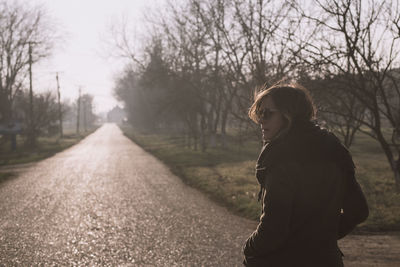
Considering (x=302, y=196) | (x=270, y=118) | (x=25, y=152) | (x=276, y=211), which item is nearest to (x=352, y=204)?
(x=302, y=196)

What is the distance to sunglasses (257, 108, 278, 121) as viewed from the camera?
1.88m

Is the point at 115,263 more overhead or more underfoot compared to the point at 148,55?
more underfoot

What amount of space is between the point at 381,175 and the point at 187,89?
13.4m

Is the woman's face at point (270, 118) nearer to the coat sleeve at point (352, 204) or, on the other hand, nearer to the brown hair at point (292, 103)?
the brown hair at point (292, 103)

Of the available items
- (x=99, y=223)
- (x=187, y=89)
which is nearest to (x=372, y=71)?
(x=99, y=223)

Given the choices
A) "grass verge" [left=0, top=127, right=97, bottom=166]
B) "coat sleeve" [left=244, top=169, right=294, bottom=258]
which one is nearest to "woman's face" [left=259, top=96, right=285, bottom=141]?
"coat sleeve" [left=244, top=169, right=294, bottom=258]

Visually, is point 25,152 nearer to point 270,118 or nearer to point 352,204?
point 270,118

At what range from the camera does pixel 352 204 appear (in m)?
1.93

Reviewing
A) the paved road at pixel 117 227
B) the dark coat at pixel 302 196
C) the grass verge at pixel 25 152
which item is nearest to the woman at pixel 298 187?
the dark coat at pixel 302 196

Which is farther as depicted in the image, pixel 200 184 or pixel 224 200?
pixel 200 184

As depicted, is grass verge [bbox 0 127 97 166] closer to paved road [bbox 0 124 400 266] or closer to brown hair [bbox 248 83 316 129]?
paved road [bbox 0 124 400 266]

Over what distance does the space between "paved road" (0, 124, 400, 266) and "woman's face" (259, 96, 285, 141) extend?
3011 millimetres

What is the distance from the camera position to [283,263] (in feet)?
6.00

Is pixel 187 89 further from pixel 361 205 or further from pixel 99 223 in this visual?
pixel 361 205
